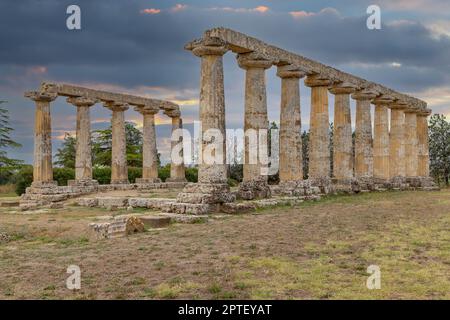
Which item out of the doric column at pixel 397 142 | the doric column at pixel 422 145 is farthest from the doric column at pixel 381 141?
the doric column at pixel 422 145

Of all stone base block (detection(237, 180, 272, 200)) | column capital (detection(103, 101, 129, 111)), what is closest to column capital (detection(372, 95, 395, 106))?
stone base block (detection(237, 180, 272, 200))

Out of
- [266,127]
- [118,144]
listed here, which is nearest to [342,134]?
[266,127]

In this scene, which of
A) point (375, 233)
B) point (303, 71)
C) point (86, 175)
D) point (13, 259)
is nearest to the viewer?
point (13, 259)

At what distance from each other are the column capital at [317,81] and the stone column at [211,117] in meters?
8.99

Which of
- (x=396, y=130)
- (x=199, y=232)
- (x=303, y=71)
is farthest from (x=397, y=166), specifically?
(x=199, y=232)

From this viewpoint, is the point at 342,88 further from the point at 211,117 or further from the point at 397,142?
the point at 211,117

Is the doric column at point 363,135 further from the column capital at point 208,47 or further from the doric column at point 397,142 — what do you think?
the column capital at point 208,47

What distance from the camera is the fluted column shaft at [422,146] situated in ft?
134

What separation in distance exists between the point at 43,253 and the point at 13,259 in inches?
33.0

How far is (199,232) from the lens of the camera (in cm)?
1417

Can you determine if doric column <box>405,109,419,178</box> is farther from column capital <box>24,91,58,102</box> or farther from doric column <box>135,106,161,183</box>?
column capital <box>24,91,58,102</box>

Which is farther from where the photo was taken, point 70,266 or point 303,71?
point 303,71

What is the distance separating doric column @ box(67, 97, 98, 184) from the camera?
30859 mm

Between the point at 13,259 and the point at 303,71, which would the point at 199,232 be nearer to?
the point at 13,259
